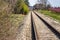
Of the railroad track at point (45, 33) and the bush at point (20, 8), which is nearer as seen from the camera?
the railroad track at point (45, 33)

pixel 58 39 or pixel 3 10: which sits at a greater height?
pixel 3 10

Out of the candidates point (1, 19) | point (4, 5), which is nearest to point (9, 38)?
point (1, 19)

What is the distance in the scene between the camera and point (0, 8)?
1153 centimetres

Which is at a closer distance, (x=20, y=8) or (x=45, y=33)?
(x=45, y=33)

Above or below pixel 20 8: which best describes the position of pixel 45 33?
above

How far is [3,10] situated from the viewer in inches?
469

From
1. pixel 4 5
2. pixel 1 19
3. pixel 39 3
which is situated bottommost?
pixel 39 3

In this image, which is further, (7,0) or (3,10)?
(7,0)

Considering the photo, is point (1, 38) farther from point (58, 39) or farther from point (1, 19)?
point (58, 39)

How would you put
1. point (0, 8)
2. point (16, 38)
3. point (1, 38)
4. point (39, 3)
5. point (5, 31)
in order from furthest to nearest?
point (39, 3), point (5, 31), point (16, 38), point (1, 38), point (0, 8)

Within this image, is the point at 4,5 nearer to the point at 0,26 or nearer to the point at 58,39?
the point at 0,26

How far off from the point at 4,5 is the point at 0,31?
68.0 inches

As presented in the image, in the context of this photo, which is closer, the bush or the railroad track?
the railroad track

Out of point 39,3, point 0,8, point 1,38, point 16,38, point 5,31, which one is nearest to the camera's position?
point 0,8
